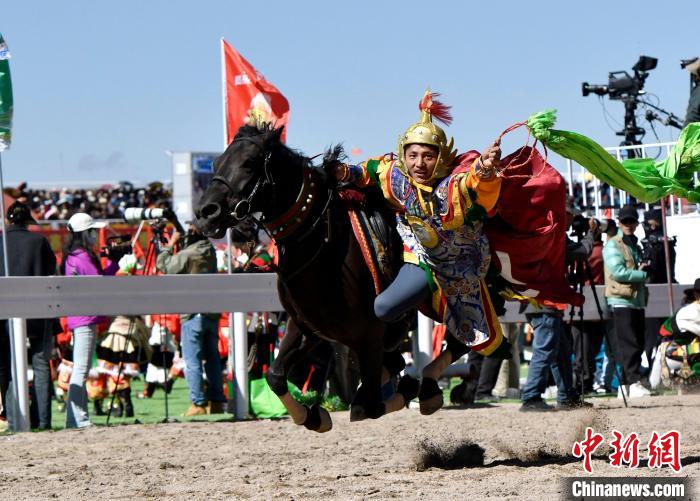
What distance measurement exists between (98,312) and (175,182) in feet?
63.3

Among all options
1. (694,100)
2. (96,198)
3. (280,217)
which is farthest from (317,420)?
(96,198)

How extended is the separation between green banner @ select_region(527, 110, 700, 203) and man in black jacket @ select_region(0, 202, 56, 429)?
5153mm

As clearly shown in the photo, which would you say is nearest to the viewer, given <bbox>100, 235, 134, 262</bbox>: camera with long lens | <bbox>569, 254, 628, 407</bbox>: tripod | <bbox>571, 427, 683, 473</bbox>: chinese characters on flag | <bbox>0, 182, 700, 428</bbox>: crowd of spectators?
<bbox>571, 427, 683, 473</bbox>: chinese characters on flag

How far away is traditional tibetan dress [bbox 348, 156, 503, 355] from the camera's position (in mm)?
7047

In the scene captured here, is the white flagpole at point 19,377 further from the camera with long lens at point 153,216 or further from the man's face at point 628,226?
the man's face at point 628,226

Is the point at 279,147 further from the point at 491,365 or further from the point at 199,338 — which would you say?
the point at 491,365

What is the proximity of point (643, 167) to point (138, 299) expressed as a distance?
14.9ft

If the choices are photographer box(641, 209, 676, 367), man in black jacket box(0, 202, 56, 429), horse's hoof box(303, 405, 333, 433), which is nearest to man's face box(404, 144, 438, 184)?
horse's hoof box(303, 405, 333, 433)

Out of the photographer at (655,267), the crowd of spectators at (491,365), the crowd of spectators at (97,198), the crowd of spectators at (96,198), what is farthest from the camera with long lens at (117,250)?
the crowd of spectators at (97,198)

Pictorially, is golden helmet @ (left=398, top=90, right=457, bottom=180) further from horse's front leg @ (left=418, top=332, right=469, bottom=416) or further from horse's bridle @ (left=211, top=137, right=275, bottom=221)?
horse's front leg @ (left=418, top=332, right=469, bottom=416)

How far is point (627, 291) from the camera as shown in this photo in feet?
40.7

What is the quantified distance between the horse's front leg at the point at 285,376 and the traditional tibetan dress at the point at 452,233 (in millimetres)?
882

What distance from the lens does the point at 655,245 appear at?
14.1 meters

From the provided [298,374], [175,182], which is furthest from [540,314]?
[175,182]
